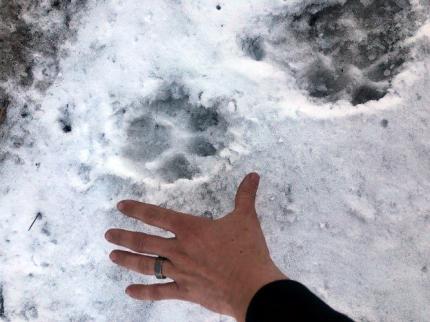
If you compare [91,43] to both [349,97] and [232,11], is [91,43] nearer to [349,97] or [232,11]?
[232,11]

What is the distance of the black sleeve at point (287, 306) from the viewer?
1.10m

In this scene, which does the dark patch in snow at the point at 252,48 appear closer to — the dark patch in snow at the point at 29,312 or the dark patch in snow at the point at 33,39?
the dark patch in snow at the point at 33,39

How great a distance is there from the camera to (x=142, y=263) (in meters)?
1.38

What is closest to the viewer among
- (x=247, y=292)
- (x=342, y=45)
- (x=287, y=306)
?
(x=287, y=306)

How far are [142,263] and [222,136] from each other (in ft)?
1.89

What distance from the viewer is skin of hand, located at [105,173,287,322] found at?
4.18 ft

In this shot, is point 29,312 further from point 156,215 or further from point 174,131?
point 174,131

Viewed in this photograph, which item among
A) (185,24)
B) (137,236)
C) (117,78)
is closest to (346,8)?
(185,24)

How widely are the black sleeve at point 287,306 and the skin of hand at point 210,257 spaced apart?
0.04 meters

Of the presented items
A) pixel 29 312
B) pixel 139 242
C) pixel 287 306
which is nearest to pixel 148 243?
pixel 139 242

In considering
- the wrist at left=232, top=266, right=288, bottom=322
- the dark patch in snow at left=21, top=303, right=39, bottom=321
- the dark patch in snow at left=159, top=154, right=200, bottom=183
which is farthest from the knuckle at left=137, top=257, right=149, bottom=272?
the dark patch in snow at left=21, top=303, right=39, bottom=321

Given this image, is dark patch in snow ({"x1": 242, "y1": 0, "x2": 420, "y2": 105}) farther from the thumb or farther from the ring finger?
the ring finger

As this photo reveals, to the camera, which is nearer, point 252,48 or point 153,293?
point 153,293

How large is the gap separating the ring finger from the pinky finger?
0.12 feet
